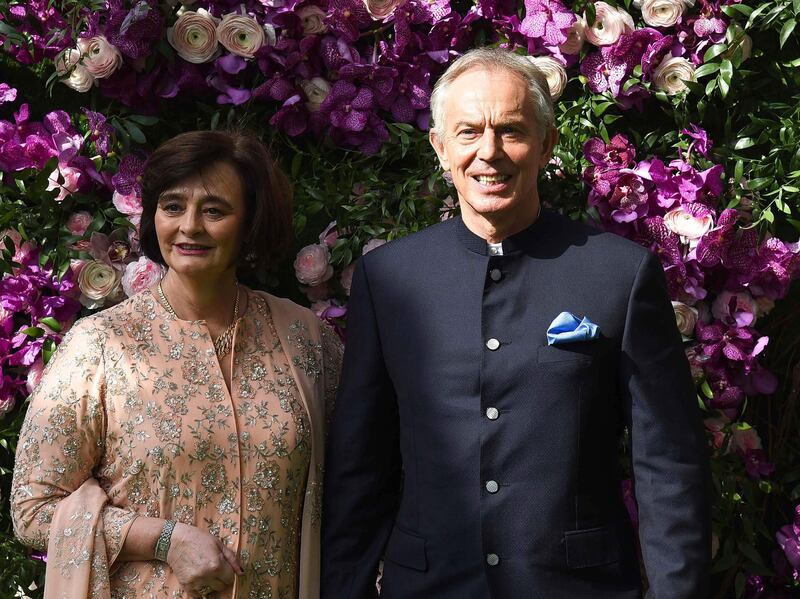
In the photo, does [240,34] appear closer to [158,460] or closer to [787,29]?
[158,460]

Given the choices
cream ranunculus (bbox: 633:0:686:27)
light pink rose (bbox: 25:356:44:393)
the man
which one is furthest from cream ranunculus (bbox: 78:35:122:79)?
cream ranunculus (bbox: 633:0:686:27)

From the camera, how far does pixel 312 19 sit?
2.92 metres

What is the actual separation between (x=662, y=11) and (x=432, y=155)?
69 centimetres

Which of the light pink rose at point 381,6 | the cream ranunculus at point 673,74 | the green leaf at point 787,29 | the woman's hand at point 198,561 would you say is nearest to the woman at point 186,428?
the woman's hand at point 198,561

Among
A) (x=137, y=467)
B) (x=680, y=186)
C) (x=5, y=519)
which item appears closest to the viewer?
(x=137, y=467)

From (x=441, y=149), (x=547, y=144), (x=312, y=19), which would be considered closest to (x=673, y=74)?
(x=547, y=144)

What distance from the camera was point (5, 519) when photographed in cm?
295

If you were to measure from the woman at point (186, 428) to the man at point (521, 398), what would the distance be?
16cm

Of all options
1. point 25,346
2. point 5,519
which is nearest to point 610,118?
point 25,346

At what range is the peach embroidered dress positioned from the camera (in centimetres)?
223

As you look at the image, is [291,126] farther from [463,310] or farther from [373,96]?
[463,310]

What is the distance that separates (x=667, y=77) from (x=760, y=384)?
83 cm

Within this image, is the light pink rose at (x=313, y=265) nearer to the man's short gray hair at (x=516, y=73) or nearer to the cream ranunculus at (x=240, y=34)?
the cream ranunculus at (x=240, y=34)

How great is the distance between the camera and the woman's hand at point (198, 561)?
2197mm
